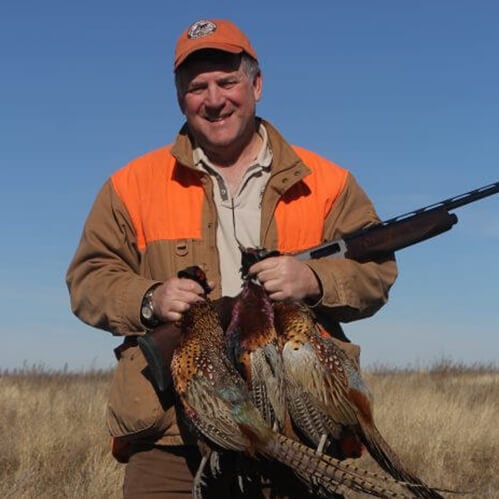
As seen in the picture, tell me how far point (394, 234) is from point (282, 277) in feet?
2.65

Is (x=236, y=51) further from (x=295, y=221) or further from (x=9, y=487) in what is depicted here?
(x=9, y=487)

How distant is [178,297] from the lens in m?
4.24

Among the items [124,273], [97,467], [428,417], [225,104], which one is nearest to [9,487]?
[97,467]

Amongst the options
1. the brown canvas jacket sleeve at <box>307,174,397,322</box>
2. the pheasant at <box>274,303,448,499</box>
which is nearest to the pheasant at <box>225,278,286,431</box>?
the pheasant at <box>274,303,448,499</box>

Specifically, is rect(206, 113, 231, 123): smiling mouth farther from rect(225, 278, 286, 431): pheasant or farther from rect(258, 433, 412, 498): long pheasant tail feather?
rect(258, 433, 412, 498): long pheasant tail feather

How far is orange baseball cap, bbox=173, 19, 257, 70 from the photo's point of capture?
4.74 m

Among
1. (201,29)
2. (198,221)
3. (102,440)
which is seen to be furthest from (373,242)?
(102,440)

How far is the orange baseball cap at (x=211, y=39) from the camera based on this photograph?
15.6 ft

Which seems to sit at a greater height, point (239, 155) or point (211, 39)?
point (211, 39)

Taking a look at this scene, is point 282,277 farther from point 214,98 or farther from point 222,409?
point 214,98

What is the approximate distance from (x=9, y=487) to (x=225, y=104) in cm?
455

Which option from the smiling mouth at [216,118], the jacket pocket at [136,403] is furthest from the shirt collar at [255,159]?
the jacket pocket at [136,403]

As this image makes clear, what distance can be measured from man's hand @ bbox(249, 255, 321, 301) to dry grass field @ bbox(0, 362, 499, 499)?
273 cm

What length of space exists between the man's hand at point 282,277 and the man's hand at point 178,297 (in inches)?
9.5
